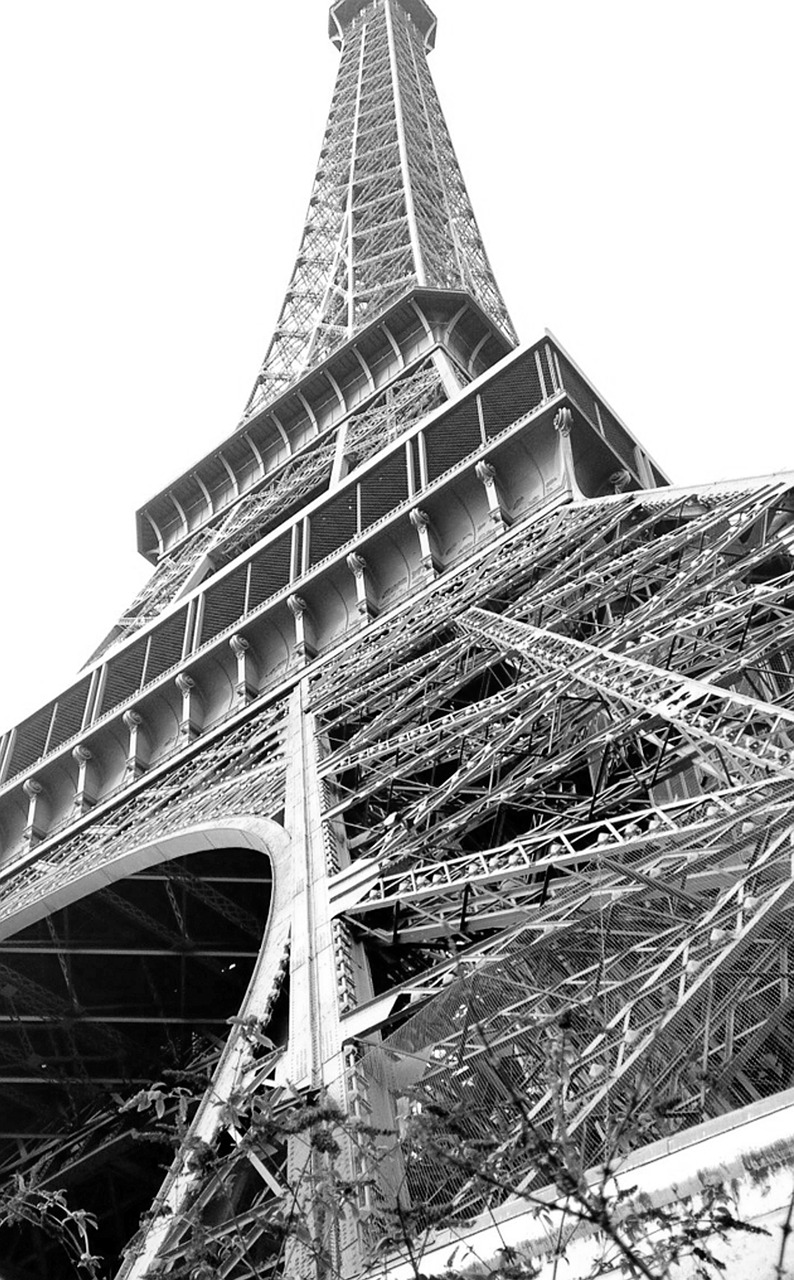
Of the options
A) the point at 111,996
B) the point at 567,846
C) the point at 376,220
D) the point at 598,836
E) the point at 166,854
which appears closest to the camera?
the point at 567,846

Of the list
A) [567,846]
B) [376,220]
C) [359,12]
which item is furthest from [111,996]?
[359,12]

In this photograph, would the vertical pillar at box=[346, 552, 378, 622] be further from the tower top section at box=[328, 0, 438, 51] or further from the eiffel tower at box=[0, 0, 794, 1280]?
the tower top section at box=[328, 0, 438, 51]

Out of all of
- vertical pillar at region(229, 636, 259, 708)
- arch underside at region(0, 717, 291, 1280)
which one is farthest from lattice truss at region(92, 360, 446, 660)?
arch underside at region(0, 717, 291, 1280)

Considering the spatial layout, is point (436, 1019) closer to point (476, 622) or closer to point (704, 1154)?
point (704, 1154)

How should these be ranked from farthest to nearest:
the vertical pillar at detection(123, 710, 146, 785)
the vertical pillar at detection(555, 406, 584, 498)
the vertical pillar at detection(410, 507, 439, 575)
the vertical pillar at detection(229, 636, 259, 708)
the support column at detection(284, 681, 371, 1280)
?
the vertical pillar at detection(123, 710, 146, 785)
the vertical pillar at detection(229, 636, 259, 708)
the vertical pillar at detection(410, 507, 439, 575)
the vertical pillar at detection(555, 406, 584, 498)
the support column at detection(284, 681, 371, 1280)

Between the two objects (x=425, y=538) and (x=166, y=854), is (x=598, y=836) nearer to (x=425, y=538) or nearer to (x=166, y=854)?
(x=166, y=854)

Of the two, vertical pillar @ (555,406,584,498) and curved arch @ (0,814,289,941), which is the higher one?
vertical pillar @ (555,406,584,498)
